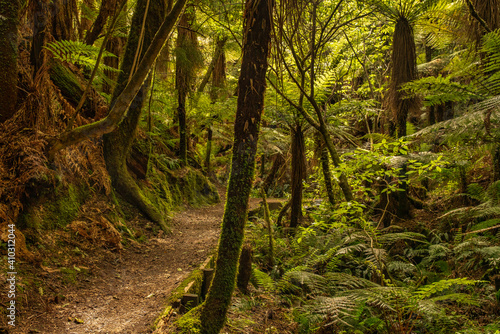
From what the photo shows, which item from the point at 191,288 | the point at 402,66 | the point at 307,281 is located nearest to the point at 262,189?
the point at 307,281

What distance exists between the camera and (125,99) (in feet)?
10.7

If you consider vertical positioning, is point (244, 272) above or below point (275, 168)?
below

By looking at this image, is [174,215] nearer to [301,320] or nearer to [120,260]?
[120,260]

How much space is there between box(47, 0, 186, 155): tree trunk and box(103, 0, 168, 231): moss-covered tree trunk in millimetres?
2026

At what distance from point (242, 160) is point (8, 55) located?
9.94 ft

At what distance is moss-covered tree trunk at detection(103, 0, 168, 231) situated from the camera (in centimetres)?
544

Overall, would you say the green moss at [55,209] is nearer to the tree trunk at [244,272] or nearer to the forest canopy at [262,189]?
the forest canopy at [262,189]

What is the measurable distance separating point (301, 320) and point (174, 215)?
15.6ft

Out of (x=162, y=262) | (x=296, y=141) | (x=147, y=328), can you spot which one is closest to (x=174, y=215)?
(x=162, y=262)

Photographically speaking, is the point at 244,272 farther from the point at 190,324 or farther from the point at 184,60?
the point at 184,60

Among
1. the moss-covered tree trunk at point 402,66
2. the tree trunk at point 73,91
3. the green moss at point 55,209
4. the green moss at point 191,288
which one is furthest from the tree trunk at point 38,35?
the moss-covered tree trunk at point 402,66

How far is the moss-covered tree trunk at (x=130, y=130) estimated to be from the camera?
17.9 ft

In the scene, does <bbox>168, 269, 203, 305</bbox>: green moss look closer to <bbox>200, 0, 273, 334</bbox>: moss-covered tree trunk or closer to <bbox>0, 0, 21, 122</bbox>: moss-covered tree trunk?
<bbox>200, 0, 273, 334</bbox>: moss-covered tree trunk

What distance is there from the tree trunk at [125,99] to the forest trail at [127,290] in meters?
1.60
